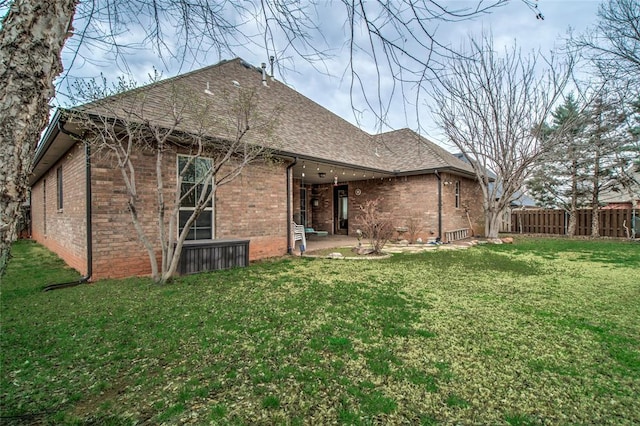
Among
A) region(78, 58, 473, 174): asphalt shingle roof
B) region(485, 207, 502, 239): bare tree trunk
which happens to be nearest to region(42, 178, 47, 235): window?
region(78, 58, 473, 174): asphalt shingle roof

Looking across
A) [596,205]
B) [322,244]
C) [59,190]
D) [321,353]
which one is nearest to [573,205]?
[596,205]

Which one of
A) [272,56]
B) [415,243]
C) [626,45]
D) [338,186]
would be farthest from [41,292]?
[626,45]

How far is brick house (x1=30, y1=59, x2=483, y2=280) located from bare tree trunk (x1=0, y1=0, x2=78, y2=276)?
2402 millimetres

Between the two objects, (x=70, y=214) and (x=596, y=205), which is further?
(x=596, y=205)

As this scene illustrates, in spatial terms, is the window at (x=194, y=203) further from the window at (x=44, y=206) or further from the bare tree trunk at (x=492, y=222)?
the bare tree trunk at (x=492, y=222)

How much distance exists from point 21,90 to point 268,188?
7493 mm

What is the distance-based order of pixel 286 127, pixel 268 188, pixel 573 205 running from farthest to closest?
pixel 573 205 < pixel 286 127 < pixel 268 188

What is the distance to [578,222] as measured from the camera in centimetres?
1530

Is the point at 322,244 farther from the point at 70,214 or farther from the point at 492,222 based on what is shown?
the point at 492,222

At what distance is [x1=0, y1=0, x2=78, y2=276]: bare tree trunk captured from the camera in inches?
45.4

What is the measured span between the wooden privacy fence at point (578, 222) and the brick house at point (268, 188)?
3.39m

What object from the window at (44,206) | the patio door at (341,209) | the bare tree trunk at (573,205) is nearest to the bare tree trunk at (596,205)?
the bare tree trunk at (573,205)

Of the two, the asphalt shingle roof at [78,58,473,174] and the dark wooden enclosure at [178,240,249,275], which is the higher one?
the asphalt shingle roof at [78,58,473,174]

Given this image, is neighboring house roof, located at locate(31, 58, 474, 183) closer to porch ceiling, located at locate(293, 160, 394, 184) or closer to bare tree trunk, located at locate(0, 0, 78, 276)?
porch ceiling, located at locate(293, 160, 394, 184)
